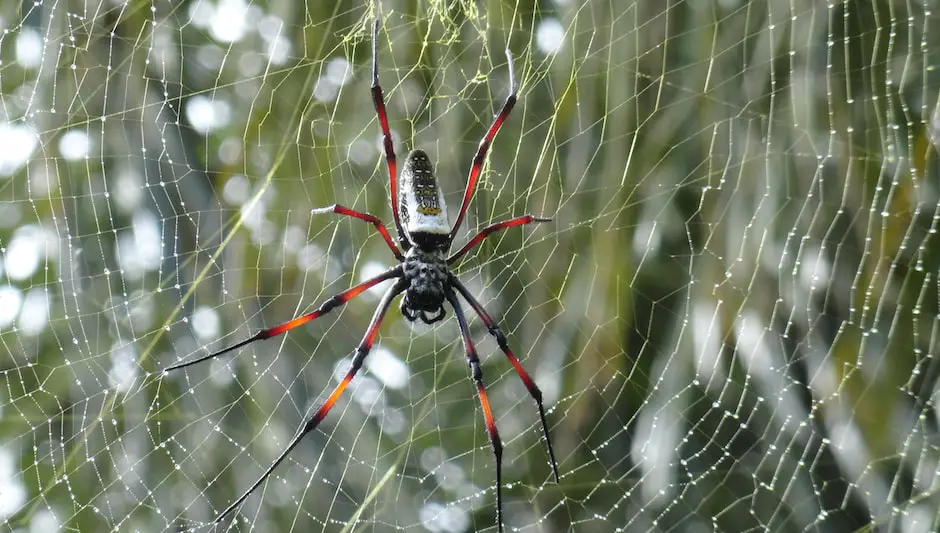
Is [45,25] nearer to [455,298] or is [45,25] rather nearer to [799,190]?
[455,298]

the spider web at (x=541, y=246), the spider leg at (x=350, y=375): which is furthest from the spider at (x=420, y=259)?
the spider web at (x=541, y=246)

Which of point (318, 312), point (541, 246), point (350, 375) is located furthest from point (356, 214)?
point (541, 246)

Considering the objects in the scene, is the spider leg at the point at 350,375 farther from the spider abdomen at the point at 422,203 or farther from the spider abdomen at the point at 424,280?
the spider abdomen at the point at 422,203

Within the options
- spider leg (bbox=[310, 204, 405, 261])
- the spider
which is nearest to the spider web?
the spider

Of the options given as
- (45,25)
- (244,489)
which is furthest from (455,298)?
(45,25)

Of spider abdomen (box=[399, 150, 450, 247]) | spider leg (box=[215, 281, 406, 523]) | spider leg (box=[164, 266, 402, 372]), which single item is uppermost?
spider abdomen (box=[399, 150, 450, 247])

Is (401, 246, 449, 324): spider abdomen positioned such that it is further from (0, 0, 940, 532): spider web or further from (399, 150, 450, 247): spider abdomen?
(0, 0, 940, 532): spider web
